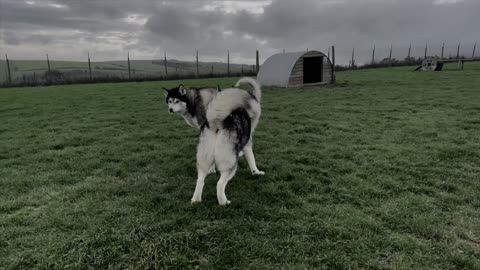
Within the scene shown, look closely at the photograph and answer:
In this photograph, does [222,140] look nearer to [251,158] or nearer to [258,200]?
[258,200]

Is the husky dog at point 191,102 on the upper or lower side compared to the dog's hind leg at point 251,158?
upper

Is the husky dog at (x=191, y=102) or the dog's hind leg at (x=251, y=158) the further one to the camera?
the husky dog at (x=191, y=102)

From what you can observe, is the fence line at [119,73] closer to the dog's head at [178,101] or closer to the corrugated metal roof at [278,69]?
Result: the corrugated metal roof at [278,69]

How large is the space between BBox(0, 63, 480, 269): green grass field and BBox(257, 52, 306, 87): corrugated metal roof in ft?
26.6

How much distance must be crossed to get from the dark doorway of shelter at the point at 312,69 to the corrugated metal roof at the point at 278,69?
1291 mm

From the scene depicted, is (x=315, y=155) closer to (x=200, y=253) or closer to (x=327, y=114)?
(x=200, y=253)

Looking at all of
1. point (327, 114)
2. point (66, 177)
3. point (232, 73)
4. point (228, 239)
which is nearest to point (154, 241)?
point (228, 239)

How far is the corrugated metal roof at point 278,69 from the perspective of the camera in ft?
49.6

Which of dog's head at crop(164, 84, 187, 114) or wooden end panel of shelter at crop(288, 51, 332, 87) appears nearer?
dog's head at crop(164, 84, 187, 114)

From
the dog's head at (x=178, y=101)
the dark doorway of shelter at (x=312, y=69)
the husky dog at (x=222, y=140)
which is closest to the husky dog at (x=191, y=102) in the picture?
the dog's head at (x=178, y=101)

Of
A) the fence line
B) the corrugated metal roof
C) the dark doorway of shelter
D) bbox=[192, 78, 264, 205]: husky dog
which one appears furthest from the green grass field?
the fence line

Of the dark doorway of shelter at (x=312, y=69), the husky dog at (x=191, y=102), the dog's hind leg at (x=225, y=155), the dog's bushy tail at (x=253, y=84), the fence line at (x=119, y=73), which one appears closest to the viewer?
the dog's hind leg at (x=225, y=155)

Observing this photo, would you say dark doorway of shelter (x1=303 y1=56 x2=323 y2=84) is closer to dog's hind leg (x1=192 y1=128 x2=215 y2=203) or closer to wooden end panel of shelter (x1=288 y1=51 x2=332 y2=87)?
wooden end panel of shelter (x1=288 y1=51 x2=332 y2=87)

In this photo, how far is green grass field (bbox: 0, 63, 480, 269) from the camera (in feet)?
8.11
